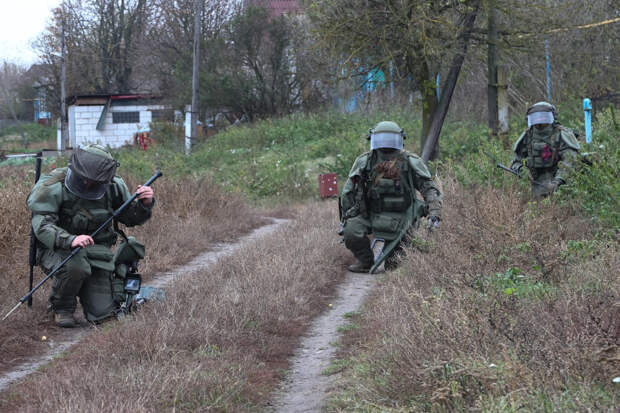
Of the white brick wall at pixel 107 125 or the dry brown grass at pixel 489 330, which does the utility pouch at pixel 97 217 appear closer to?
the dry brown grass at pixel 489 330

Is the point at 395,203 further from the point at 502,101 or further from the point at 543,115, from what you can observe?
the point at 502,101

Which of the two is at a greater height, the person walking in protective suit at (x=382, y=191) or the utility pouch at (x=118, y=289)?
the person walking in protective suit at (x=382, y=191)

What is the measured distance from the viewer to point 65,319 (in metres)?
6.59

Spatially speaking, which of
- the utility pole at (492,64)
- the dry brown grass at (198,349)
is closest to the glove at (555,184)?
the dry brown grass at (198,349)

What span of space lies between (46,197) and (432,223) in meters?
4.03

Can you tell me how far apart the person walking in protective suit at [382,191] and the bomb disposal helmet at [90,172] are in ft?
10.4

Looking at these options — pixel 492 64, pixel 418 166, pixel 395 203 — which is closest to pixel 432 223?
pixel 395 203

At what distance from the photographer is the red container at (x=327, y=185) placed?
1709cm

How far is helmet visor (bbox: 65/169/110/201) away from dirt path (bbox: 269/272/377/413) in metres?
2.20

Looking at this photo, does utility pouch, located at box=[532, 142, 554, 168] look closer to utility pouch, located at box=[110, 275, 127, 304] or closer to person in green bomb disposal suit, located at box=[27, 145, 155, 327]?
person in green bomb disposal suit, located at box=[27, 145, 155, 327]

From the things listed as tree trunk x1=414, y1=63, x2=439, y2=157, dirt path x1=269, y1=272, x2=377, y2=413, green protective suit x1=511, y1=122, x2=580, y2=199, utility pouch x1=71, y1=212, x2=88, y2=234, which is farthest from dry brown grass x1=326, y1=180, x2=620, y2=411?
tree trunk x1=414, y1=63, x2=439, y2=157

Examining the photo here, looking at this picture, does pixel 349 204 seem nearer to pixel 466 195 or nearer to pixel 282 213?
pixel 466 195

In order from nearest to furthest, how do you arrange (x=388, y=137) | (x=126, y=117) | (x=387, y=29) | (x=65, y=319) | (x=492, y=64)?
(x=65, y=319) → (x=388, y=137) → (x=387, y=29) → (x=492, y=64) → (x=126, y=117)

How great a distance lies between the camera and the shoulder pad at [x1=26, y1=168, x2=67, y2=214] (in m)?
6.60
